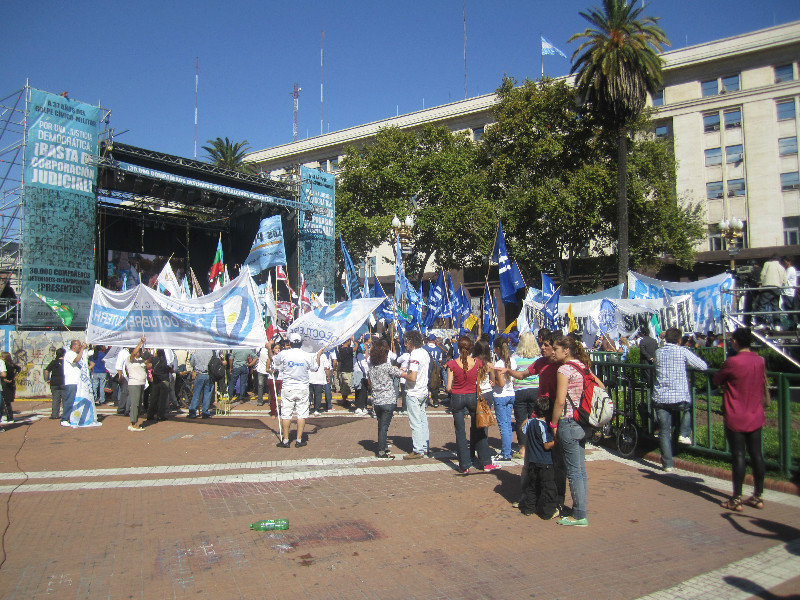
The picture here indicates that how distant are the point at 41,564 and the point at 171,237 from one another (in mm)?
27297

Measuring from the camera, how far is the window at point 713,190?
119 feet

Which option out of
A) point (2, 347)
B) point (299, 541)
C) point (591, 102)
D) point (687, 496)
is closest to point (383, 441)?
point (299, 541)

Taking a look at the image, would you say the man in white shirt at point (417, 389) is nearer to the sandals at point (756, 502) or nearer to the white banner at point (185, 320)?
the white banner at point (185, 320)

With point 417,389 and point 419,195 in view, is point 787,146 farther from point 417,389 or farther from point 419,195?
point 417,389

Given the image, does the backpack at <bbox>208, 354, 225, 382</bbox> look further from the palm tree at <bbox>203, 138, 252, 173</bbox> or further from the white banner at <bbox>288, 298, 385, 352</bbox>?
the palm tree at <bbox>203, 138, 252, 173</bbox>

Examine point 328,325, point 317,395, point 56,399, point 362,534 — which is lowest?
point 362,534

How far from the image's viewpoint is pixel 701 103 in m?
36.3

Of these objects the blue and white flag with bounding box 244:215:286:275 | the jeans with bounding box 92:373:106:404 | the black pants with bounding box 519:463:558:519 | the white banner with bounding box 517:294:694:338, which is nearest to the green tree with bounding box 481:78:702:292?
the white banner with bounding box 517:294:694:338

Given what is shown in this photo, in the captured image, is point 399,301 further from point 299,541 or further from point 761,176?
point 761,176

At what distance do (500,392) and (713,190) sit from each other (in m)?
34.5

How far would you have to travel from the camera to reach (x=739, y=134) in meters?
35.5

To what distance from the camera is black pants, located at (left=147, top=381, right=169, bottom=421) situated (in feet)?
40.3

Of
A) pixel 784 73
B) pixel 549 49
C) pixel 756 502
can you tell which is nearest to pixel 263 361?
pixel 756 502

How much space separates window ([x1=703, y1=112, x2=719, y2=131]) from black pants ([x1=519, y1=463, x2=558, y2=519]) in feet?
122
